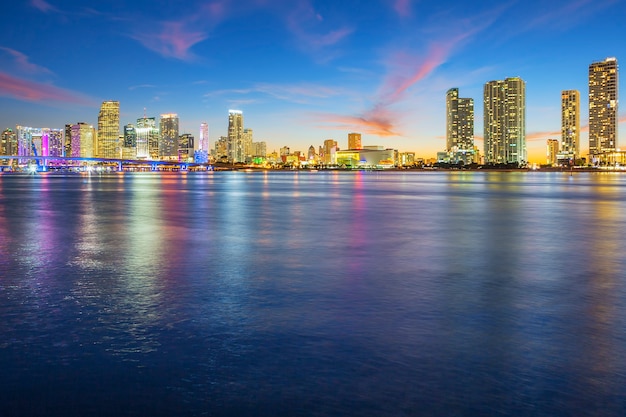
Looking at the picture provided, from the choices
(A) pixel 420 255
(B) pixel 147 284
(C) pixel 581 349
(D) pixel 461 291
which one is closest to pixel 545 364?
(C) pixel 581 349

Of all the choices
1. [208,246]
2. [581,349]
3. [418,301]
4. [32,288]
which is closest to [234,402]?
[581,349]

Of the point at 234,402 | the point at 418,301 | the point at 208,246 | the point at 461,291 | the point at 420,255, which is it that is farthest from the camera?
the point at 208,246

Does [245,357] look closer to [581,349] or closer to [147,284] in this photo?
[581,349]

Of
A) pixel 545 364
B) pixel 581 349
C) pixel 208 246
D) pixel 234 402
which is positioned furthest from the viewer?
pixel 208 246

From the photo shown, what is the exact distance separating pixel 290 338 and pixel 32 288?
254 inches

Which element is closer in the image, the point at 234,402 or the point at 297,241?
the point at 234,402

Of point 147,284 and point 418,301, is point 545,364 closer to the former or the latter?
point 418,301

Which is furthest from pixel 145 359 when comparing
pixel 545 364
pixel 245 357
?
pixel 545 364

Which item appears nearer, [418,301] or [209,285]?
[418,301]

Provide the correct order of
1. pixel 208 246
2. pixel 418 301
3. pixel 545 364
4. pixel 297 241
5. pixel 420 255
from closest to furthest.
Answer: pixel 545 364 → pixel 418 301 → pixel 420 255 → pixel 208 246 → pixel 297 241

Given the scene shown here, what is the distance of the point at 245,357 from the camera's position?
7289 millimetres

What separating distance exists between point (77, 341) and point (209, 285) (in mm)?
4307

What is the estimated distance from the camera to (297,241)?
2016 cm

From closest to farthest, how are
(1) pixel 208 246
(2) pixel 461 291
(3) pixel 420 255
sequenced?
(2) pixel 461 291 < (3) pixel 420 255 < (1) pixel 208 246
